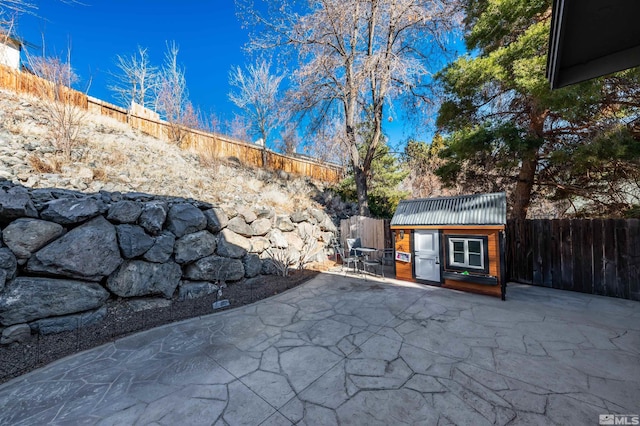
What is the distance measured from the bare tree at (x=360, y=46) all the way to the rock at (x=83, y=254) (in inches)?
263

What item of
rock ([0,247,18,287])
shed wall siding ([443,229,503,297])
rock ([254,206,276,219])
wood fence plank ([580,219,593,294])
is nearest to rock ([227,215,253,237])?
rock ([254,206,276,219])

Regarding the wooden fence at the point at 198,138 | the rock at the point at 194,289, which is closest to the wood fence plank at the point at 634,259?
the rock at the point at 194,289

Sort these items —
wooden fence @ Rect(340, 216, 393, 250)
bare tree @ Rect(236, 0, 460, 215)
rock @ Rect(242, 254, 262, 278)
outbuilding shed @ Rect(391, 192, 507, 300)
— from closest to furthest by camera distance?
outbuilding shed @ Rect(391, 192, 507, 300), rock @ Rect(242, 254, 262, 278), bare tree @ Rect(236, 0, 460, 215), wooden fence @ Rect(340, 216, 393, 250)

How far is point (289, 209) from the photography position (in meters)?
7.40

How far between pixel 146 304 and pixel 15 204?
2.05 metres

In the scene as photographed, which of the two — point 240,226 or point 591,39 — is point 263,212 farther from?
point 591,39

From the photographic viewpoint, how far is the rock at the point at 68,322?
294 centimetres

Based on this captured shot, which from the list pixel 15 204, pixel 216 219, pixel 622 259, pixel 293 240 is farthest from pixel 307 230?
pixel 622 259

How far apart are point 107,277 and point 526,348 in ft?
18.2

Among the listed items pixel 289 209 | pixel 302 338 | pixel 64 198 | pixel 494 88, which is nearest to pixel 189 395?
pixel 302 338

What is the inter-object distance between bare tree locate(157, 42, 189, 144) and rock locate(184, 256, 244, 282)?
659 cm

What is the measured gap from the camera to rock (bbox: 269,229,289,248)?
603 cm

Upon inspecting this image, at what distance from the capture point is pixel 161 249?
4.03 m

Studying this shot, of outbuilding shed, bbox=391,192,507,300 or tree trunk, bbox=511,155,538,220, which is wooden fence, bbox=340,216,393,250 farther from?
tree trunk, bbox=511,155,538,220
